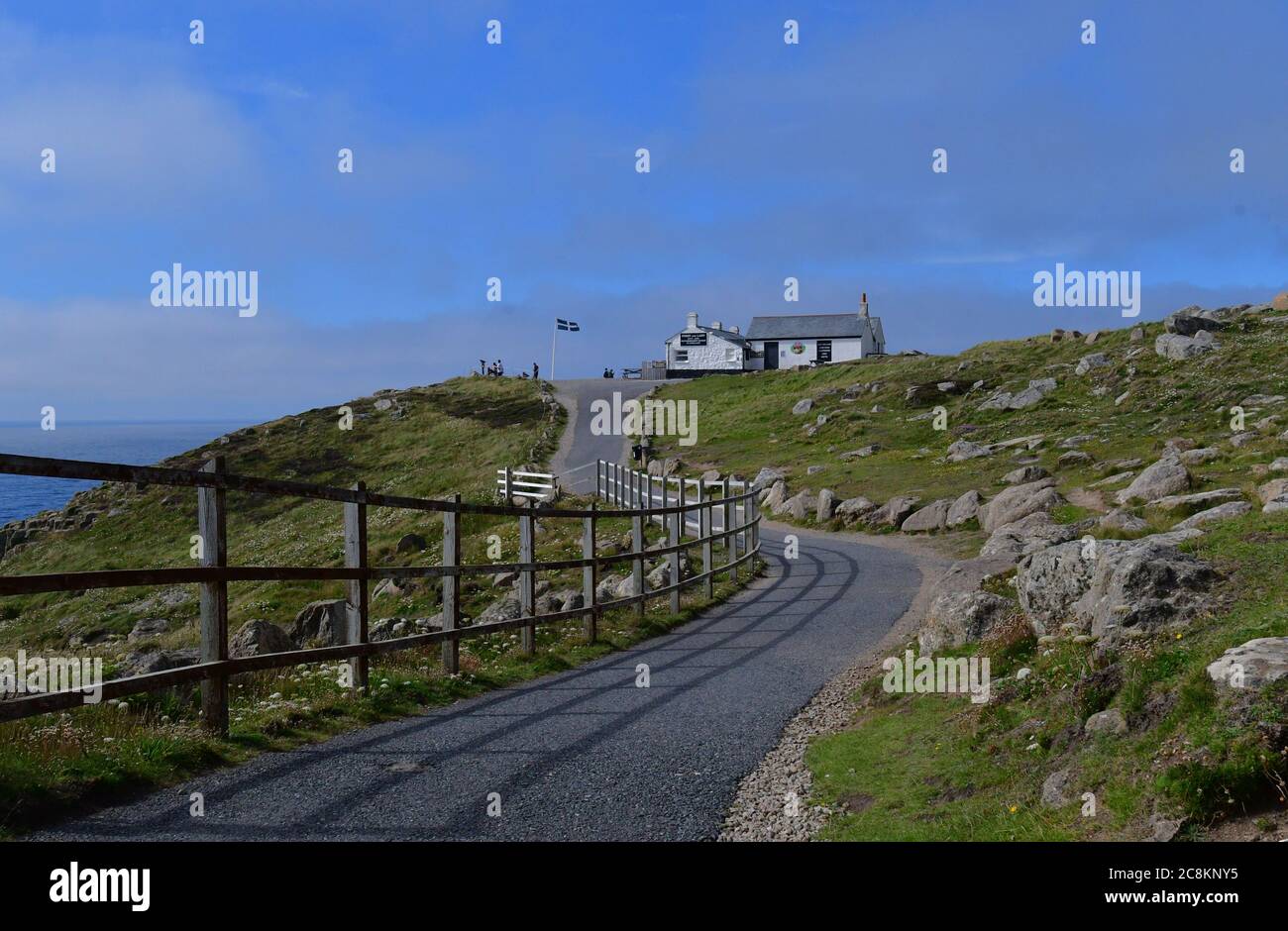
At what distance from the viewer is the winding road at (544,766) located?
610cm

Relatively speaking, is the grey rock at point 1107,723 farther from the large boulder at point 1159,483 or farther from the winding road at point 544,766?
the large boulder at point 1159,483

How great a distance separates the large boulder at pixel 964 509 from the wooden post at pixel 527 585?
18.3 meters

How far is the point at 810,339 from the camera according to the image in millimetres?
96375

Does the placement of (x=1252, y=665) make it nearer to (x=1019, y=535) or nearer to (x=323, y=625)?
(x=1019, y=535)

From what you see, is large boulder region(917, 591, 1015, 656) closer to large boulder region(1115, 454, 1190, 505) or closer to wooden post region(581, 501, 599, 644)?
wooden post region(581, 501, 599, 644)

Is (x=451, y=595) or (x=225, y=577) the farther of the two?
(x=451, y=595)

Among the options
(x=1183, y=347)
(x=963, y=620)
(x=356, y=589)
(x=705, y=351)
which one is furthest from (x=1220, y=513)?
(x=705, y=351)

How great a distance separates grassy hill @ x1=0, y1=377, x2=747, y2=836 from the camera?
7.27 m

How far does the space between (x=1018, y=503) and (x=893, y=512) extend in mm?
5412

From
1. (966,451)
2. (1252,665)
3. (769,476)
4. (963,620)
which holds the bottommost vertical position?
(963,620)

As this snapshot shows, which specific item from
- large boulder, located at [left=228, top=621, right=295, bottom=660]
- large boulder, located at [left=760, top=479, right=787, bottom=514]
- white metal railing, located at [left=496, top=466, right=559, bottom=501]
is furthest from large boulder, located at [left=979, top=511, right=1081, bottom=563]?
white metal railing, located at [left=496, top=466, right=559, bottom=501]

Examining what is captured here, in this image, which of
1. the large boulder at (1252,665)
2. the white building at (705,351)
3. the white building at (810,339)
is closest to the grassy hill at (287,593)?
the large boulder at (1252,665)
